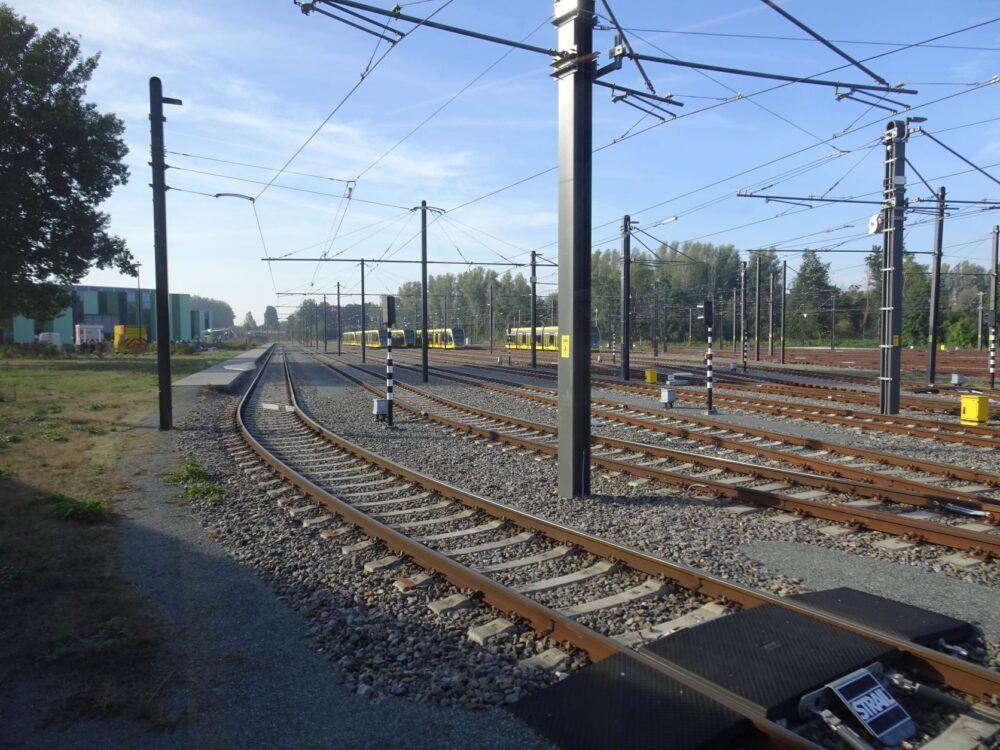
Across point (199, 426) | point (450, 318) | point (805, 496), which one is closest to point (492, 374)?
point (199, 426)

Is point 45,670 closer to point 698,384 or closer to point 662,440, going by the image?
point 662,440

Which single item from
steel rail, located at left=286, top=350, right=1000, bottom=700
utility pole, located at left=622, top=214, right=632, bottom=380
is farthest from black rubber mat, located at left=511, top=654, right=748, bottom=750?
utility pole, located at left=622, top=214, right=632, bottom=380

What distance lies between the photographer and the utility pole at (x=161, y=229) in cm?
1498

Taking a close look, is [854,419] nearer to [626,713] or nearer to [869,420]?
[869,420]

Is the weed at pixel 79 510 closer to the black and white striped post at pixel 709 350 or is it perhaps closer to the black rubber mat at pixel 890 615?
the black rubber mat at pixel 890 615

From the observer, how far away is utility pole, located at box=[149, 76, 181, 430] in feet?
49.1

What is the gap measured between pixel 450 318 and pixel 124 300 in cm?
5170

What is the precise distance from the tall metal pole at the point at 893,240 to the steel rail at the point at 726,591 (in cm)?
1229

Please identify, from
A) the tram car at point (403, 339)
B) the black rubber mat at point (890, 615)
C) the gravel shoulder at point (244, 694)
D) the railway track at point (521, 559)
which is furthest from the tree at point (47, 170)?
the tram car at point (403, 339)

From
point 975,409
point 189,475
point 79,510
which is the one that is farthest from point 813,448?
point 79,510

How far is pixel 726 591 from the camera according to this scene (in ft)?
17.2

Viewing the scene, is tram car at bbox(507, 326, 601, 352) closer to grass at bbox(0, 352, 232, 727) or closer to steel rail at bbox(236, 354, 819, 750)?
grass at bbox(0, 352, 232, 727)

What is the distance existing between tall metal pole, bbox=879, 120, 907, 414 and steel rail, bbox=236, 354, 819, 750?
12163 mm

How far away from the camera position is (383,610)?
17.4 feet
